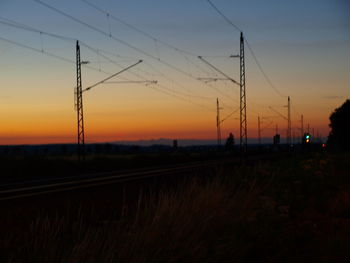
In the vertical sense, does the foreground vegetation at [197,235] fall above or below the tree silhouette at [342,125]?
below

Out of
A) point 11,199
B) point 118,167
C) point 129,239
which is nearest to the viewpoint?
point 129,239

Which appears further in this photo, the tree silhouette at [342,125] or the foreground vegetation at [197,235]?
the tree silhouette at [342,125]

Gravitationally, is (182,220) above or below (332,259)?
above

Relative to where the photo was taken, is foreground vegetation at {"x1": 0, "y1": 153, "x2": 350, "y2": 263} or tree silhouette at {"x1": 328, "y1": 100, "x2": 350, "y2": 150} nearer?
foreground vegetation at {"x1": 0, "y1": 153, "x2": 350, "y2": 263}

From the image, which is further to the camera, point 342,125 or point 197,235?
point 342,125

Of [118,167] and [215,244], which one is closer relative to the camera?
[215,244]

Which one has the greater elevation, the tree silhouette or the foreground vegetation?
the tree silhouette

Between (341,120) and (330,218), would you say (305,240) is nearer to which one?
(330,218)

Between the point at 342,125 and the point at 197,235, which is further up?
the point at 342,125

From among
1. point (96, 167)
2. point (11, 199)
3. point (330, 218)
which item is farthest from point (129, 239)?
point (96, 167)

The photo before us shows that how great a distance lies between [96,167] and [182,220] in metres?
32.1

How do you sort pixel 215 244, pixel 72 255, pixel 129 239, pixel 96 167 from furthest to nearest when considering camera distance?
pixel 96 167 < pixel 215 244 < pixel 129 239 < pixel 72 255

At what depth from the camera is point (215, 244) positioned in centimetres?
908

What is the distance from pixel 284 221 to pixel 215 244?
3.76m
